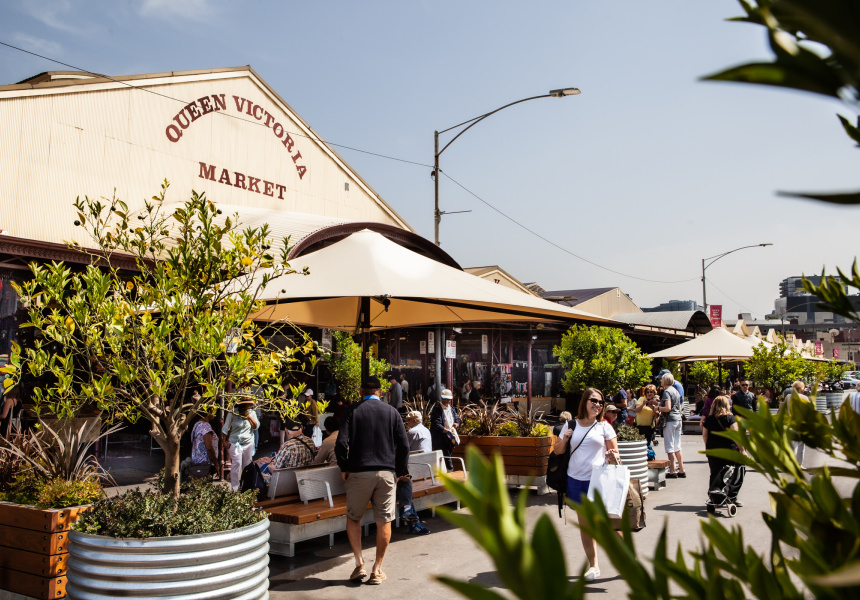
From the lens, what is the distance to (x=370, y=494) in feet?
22.3

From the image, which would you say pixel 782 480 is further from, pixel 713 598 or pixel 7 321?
pixel 7 321

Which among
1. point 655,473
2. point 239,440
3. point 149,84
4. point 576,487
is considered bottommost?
point 655,473

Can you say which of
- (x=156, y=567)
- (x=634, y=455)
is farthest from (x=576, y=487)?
(x=634, y=455)

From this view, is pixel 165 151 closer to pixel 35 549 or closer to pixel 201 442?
pixel 201 442

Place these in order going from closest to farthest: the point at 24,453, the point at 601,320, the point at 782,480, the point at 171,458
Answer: the point at 782,480 < the point at 171,458 < the point at 24,453 < the point at 601,320

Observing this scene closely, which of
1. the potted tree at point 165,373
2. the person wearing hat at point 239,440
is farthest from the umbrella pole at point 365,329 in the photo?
the potted tree at point 165,373

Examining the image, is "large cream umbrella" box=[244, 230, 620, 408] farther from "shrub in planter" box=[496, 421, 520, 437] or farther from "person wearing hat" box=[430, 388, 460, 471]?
"shrub in planter" box=[496, 421, 520, 437]

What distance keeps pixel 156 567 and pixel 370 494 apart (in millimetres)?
2729

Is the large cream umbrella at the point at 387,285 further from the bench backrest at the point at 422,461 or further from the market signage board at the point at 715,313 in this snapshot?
the market signage board at the point at 715,313

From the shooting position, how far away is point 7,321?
12.9 m

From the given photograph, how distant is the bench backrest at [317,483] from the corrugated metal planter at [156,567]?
335cm

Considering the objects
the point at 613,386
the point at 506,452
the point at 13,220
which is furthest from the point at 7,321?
the point at 613,386

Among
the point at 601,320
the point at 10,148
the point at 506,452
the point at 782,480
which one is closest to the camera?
the point at 782,480

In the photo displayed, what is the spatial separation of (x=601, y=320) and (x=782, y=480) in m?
8.07
